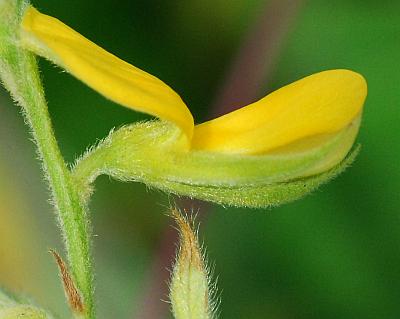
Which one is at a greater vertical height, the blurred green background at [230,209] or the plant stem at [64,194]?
the plant stem at [64,194]

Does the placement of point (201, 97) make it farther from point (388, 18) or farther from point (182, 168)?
point (182, 168)

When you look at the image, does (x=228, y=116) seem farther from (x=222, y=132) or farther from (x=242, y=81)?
(x=242, y=81)

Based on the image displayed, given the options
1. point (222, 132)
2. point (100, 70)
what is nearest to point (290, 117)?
point (222, 132)

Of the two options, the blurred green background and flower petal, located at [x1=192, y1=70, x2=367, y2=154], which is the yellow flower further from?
the blurred green background

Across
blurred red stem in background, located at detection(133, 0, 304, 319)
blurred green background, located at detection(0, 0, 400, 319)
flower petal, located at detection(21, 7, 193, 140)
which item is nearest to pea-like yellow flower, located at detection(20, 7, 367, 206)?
flower petal, located at detection(21, 7, 193, 140)

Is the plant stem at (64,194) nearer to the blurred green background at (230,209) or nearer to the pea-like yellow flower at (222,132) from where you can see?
the pea-like yellow flower at (222,132)

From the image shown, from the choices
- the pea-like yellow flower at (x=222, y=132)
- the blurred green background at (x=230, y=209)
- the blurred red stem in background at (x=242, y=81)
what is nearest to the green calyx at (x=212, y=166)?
the pea-like yellow flower at (x=222, y=132)
